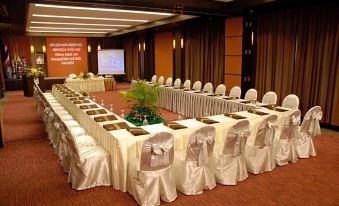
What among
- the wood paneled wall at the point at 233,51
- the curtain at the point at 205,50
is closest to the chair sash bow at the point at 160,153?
the wood paneled wall at the point at 233,51

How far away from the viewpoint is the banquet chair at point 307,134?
416 cm

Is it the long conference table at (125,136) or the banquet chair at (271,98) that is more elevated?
the banquet chair at (271,98)

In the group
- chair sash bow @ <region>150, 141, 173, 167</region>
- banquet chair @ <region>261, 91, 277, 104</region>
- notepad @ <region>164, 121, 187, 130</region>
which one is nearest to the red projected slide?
banquet chair @ <region>261, 91, 277, 104</region>

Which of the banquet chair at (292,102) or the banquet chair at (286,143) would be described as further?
the banquet chair at (292,102)

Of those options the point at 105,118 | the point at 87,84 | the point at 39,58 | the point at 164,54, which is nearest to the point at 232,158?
the point at 105,118

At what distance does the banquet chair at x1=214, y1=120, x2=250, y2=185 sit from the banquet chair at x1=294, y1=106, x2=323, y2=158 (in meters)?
1.28

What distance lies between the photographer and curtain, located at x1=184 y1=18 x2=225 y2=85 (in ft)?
28.0

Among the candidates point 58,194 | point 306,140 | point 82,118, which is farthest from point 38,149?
point 306,140

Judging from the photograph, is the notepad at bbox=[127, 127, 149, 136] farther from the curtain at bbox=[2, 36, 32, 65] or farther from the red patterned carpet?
the curtain at bbox=[2, 36, 32, 65]

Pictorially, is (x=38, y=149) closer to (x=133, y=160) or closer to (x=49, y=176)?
(x=49, y=176)

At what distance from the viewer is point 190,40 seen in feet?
32.3

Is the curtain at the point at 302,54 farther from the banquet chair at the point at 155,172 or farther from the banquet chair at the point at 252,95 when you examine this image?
the banquet chair at the point at 155,172

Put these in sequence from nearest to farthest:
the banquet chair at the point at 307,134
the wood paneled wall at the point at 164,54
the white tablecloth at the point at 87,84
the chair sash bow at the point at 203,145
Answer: the chair sash bow at the point at 203,145 < the banquet chair at the point at 307,134 < the white tablecloth at the point at 87,84 < the wood paneled wall at the point at 164,54

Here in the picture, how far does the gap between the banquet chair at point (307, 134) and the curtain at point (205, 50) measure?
14.5ft
